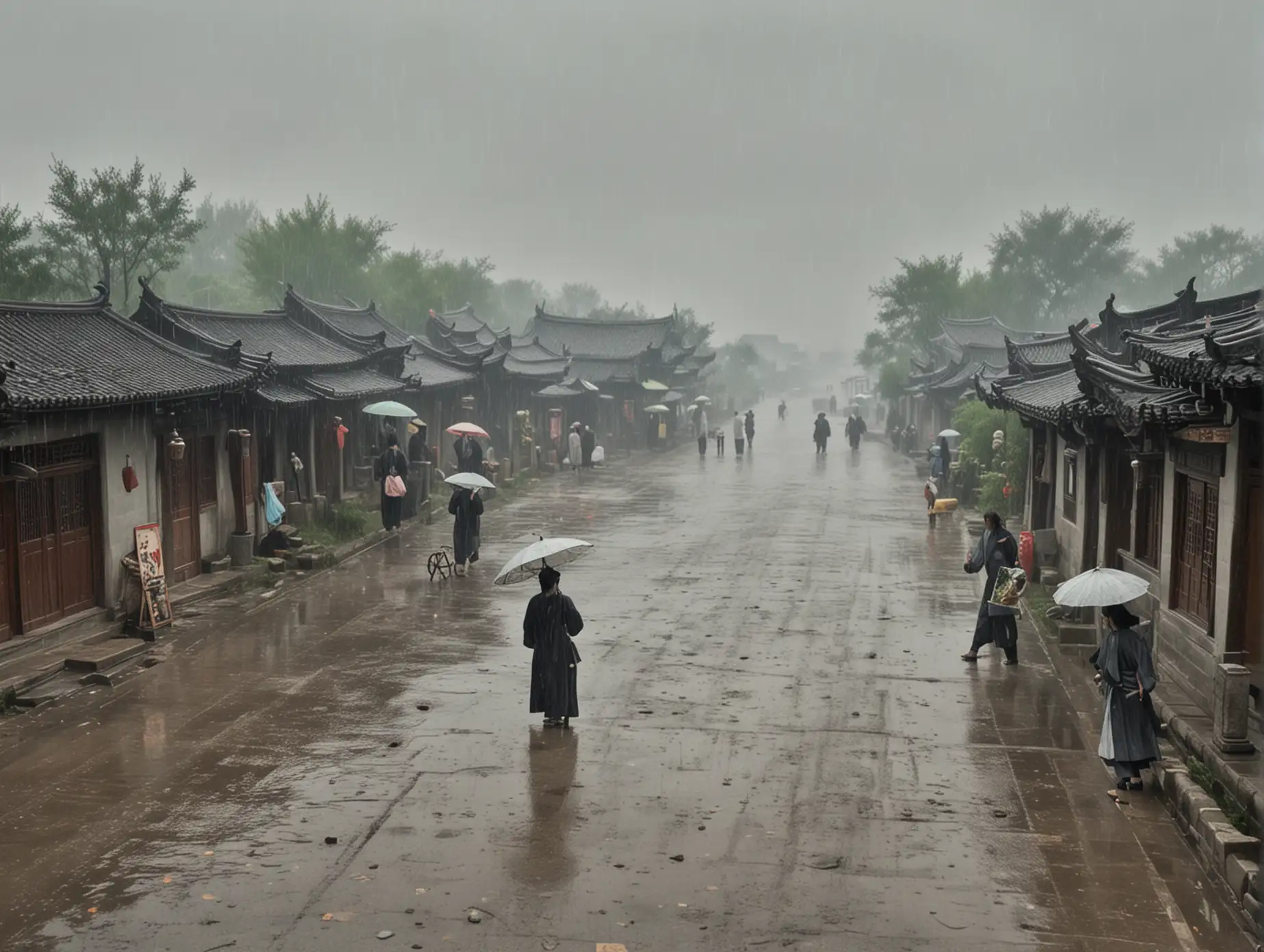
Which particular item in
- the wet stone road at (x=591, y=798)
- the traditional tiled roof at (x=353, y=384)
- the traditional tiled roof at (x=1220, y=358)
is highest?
the traditional tiled roof at (x=1220, y=358)

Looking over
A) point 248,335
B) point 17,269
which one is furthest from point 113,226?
point 248,335

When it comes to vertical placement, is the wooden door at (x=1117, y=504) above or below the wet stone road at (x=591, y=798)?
above

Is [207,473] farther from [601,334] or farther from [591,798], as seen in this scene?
[601,334]

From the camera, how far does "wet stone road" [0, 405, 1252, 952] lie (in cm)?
813

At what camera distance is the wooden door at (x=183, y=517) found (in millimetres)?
19594

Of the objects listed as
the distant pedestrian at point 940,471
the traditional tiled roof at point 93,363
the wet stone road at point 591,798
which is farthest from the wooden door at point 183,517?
the distant pedestrian at point 940,471

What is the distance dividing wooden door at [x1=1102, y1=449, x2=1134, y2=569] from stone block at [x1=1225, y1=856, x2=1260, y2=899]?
8.76 metres

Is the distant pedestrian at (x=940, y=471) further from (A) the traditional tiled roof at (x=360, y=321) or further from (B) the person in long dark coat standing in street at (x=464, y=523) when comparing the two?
(B) the person in long dark coat standing in street at (x=464, y=523)

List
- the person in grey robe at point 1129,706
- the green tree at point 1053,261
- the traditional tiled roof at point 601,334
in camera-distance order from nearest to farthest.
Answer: the person in grey robe at point 1129,706 → the traditional tiled roof at point 601,334 → the green tree at point 1053,261

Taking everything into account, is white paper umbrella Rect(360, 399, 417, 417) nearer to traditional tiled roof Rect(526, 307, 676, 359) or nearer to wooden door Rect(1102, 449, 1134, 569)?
wooden door Rect(1102, 449, 1134, 569)

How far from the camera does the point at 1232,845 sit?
8.63 m

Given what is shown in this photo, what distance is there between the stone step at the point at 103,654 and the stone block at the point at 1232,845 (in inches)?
458

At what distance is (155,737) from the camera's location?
40.4 feet

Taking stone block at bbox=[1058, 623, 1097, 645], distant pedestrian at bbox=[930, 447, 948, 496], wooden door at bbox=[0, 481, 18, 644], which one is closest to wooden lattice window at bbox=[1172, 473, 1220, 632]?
stone block at bbox=[1058, 623, 1097, 645]
